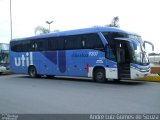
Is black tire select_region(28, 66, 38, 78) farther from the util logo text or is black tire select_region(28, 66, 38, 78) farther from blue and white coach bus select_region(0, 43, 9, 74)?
blue and white coach bus select_region(0, 43, 9, 74)

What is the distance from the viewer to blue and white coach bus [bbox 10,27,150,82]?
58.0 ft

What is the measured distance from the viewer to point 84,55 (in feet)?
65.5

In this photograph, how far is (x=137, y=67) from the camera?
1719cm

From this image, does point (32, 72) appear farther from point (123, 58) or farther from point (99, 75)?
point (123, 58)

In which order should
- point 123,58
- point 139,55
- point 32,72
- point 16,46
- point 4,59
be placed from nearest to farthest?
point 139,55, point 123,58, point 32,72, point 16,46, point 4,59

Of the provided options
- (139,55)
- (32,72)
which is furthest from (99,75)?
(32,72)

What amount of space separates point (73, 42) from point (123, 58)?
4.33 meters

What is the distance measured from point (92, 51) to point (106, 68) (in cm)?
158

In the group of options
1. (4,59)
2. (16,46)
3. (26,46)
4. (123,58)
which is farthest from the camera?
(4,59)

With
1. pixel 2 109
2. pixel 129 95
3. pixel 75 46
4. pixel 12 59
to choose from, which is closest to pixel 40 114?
pixel 2 109

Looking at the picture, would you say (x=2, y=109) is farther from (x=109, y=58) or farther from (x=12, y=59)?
(x=12, y=59)

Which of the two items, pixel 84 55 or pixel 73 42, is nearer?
pixel 84 55

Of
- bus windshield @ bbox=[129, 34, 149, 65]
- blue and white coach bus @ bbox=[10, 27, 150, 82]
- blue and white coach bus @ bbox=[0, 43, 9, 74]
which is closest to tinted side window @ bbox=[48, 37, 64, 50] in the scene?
blue and white coach bus @ bbox=[10, 27, 150, 82]

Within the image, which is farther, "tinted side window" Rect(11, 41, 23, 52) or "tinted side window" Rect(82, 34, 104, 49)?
"tinted side window" Rect(11, 41, 23, 52)
